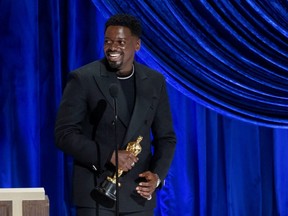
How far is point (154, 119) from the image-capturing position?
9.75 ft

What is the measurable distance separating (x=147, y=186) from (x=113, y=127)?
0.28 meters

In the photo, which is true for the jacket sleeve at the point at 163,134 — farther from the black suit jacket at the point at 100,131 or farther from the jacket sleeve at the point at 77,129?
the jacket sleeve at the point at 77,129

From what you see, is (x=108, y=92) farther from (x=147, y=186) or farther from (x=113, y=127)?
(x=147, y=186)

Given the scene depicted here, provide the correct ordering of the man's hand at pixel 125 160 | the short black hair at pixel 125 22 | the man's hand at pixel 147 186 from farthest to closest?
the short black hair at pixel 125 22 < the man's hand at pixel 147 186 < the man's hand at pixel 125 160

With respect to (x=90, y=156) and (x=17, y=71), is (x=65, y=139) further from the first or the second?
(x=17, y=71)

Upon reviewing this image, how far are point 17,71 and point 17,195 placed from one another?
1760mm

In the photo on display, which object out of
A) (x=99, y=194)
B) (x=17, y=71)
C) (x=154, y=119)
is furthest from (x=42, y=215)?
(x=17, y=71)

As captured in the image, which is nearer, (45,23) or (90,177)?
(90,177)

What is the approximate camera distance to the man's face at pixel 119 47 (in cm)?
282

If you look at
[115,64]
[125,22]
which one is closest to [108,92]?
[115,64]

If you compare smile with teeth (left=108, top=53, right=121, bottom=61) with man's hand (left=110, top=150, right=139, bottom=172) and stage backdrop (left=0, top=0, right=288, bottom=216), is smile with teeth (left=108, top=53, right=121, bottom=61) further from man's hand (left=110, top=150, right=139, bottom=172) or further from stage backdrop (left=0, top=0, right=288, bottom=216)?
stage backdrop (left=0, top=0, right=288, bottom=216)

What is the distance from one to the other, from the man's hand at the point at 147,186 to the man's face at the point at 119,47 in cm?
46

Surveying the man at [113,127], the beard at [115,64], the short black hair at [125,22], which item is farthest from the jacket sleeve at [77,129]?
the short black hair at [125,22]

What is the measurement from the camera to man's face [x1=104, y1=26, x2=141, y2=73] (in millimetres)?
2818
